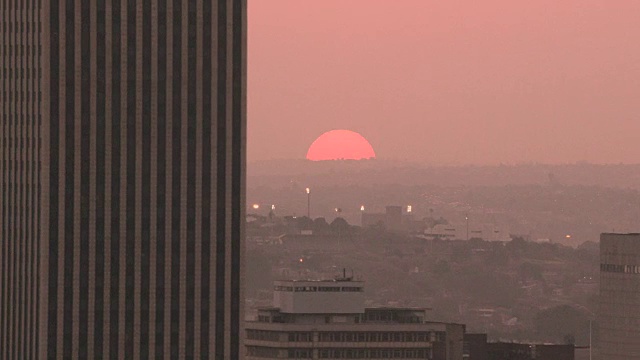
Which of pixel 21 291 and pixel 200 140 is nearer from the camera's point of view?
pixel 200 140

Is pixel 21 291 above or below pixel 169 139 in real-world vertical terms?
below

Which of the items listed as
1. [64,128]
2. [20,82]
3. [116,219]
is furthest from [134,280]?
[20,82]

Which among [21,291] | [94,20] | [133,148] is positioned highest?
[94,20]

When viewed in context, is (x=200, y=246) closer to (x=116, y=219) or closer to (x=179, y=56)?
(x=116, y=219)

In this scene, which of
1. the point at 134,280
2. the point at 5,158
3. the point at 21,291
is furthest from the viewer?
the point at 5,158

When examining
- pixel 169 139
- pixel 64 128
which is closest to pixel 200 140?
pixel 169 139

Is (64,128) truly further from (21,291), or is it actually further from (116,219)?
(21,291)

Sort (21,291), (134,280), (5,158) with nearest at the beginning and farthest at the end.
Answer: (134,280) → (21,291) → (5,158)
